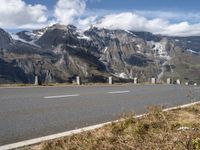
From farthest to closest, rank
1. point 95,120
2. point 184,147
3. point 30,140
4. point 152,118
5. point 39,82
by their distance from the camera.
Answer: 1. point 39,82
2. point 95,120
3. point 152,118
4. point 30,140
5. point 184,147

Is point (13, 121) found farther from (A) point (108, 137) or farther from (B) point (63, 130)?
(A) point (108, 137)

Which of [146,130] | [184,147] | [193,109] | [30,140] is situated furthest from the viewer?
[193,109]

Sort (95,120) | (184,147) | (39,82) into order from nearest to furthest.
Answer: (184,147), (95,120), (39,82)

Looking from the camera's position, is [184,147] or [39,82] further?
[39,82]

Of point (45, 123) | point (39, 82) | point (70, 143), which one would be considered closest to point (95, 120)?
point (45, 123)

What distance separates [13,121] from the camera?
30.5 ft

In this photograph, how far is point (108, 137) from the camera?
263 inches

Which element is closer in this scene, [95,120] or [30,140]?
[30,140]

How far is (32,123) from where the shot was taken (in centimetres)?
917

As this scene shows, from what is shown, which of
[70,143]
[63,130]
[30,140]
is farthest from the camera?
[63,130]

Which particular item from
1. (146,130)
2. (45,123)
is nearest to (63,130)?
(45,123)

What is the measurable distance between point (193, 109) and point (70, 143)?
6.20 metres

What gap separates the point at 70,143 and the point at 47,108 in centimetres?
573

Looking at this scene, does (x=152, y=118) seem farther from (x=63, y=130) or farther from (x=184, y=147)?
(x=184, y=147)
